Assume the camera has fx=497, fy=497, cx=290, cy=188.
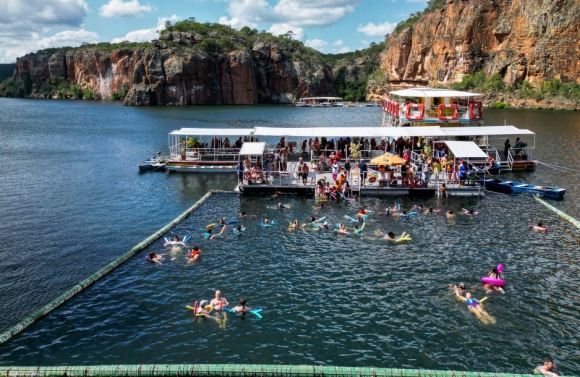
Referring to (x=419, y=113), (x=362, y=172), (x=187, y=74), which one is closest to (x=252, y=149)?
(x=362, y=172)

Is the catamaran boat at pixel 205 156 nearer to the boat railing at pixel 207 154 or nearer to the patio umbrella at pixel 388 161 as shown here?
the boat railing at pixel 207 154

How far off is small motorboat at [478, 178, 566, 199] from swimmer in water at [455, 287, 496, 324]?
62.5 ft

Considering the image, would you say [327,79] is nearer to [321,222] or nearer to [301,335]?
[321,222]

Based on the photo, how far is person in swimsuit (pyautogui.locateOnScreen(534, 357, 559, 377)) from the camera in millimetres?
14812

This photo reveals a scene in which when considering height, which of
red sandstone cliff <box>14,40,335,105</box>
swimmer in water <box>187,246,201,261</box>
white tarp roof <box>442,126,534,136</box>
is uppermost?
red sandstone cliff <box>14,40,335,105</box>

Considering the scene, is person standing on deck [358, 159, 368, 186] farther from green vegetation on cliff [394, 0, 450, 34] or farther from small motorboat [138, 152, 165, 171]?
green vegetation on cliff [394, 0, 450, 34]

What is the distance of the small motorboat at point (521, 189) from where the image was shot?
35438 mm

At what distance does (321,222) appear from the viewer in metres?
29.7

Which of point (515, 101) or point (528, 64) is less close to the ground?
point (528, 64)

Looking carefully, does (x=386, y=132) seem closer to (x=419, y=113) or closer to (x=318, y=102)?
(x=419, y=113)

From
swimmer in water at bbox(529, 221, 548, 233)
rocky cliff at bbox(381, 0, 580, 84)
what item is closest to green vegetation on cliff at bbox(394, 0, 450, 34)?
rocky cliff at bbox(381, 0, 580, 84)

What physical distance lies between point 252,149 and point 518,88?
102783mm

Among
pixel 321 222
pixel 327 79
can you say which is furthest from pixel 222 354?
pixel 327 79

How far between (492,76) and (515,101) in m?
13.6
